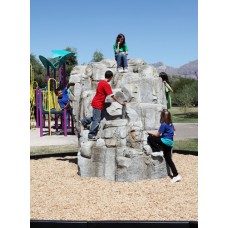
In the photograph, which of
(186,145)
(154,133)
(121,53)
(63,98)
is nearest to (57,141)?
(63,98)

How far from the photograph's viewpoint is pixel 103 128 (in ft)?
20.8

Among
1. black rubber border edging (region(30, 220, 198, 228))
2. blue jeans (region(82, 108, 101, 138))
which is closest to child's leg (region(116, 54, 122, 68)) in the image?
blue jeans (region(82, 108, 101, 138))

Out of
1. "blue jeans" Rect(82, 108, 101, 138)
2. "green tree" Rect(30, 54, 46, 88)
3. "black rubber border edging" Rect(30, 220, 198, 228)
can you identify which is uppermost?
"green tree" Rect(30, 54, 46, 88)

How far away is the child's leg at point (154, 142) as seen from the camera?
604 cm

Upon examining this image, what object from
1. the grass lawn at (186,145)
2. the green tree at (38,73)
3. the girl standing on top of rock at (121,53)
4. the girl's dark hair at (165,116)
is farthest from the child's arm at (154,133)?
the green tree at (38,73)

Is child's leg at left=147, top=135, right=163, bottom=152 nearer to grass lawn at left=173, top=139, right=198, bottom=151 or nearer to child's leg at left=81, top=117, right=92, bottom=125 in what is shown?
child's leg at left=81, top=117, right=92, bottom=125

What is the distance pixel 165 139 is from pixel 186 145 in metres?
4.60

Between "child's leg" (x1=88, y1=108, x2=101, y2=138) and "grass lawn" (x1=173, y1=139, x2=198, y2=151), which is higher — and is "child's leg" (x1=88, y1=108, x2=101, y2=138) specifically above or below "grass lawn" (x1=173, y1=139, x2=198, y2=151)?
above

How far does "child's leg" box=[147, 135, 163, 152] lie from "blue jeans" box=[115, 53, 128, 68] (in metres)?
2.03

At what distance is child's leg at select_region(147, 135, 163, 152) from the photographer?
19.8 ft

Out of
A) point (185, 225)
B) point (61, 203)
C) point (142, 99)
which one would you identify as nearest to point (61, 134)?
point (142, 99)

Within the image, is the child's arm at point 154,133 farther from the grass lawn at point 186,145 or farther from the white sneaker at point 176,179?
the grass lawn at point 186,145
